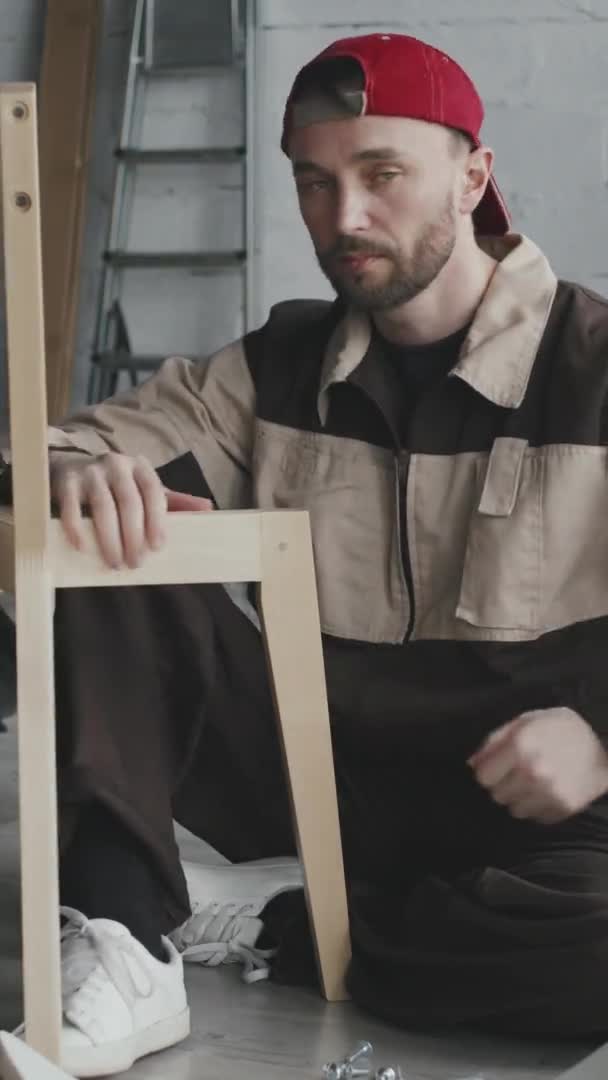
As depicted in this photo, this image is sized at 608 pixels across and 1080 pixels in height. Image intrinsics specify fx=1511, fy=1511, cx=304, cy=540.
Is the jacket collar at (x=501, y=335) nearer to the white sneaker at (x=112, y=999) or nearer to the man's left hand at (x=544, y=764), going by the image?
the man's left hand at (x=544, y=764)

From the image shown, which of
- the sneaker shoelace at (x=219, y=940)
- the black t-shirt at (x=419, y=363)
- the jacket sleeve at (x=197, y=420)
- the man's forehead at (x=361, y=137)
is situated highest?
the man's forehead at (x=361, y=137)

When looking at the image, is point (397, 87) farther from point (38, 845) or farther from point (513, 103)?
point (513, 103)

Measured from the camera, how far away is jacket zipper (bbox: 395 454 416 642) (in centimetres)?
150

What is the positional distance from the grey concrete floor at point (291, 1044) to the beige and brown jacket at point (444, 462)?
0.31m

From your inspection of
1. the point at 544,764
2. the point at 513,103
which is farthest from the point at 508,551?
the point at 513,103

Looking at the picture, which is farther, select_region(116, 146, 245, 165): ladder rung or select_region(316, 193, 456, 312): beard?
select_region(116, 146, 245, 165): ladder rung

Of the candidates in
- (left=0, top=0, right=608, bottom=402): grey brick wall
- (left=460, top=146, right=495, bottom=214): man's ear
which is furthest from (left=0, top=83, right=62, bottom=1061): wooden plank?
(left=0, top=0, right=608, bottom=402): grey brick wall

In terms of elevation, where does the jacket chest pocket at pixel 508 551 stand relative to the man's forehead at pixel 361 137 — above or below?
below

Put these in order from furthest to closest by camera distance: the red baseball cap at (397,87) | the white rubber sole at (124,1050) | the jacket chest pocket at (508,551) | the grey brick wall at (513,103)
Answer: the grey brick wall at (513,103) < the red baseball cap at (397,87) < the jacket chest pocket at (508,551) < the white rubber sole at (124,1050)

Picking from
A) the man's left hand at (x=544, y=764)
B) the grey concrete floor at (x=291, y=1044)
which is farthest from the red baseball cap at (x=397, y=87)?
the grey concrete floor at (x=291, y=1044)

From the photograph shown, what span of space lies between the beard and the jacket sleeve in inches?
6.8

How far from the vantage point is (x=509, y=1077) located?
1237 mm

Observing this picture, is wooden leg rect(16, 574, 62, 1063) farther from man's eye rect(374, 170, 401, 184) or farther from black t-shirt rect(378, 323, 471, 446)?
man's eye rect(374, 170, 401, 184)

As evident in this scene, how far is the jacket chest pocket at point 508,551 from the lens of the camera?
56.5 inches
